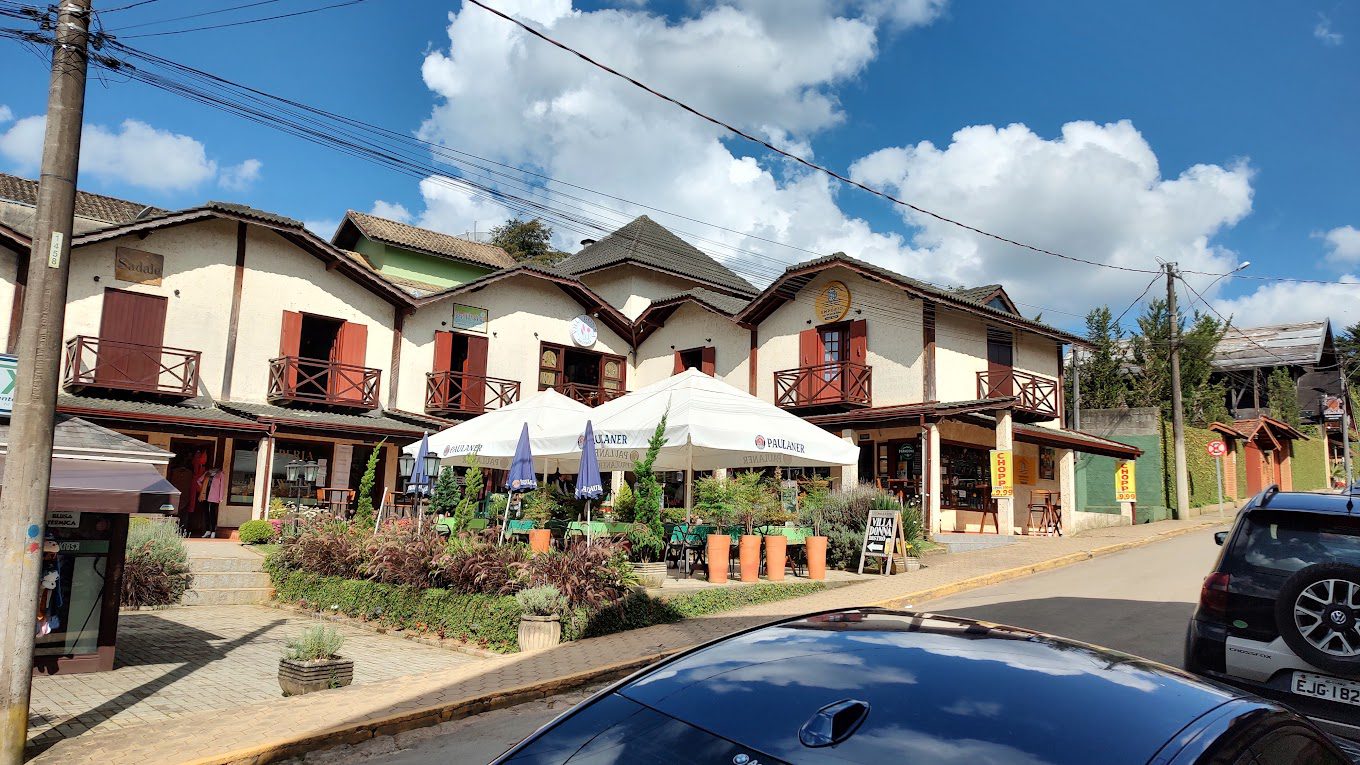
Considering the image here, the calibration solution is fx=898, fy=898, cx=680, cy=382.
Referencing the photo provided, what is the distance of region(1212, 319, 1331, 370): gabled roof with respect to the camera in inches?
1734

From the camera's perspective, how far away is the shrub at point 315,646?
751 cm

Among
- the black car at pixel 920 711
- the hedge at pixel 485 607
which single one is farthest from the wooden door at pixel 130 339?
the black car at pixel 920 711

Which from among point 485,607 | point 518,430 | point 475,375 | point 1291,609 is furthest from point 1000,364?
point 1291,609

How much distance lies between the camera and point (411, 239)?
32.2m

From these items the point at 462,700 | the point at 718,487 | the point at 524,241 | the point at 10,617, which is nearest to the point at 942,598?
the point at 718,487

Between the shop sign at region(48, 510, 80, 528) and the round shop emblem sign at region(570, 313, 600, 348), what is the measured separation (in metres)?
20.8

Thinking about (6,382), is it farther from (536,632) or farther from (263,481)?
(263,481)

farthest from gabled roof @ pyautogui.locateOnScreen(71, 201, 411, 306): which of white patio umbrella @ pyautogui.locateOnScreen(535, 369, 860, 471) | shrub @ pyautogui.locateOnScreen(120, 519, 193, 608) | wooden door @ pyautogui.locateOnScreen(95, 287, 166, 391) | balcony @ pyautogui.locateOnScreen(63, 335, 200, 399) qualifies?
white patio umbrella @ pyautogui.locateOnScreen(535, 369, 860, 471)

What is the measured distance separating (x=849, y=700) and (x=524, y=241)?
1887 inches

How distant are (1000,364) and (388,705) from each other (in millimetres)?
21591

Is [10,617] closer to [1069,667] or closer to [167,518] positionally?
[1069,667]

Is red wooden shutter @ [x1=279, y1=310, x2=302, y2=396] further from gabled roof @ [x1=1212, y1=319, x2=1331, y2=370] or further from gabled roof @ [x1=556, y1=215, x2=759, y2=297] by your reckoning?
gabled roof @ [x1=1212, y1=319, x2=1331, y2=370]

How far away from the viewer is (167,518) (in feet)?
62.5

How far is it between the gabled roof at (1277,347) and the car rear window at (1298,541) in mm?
43868
